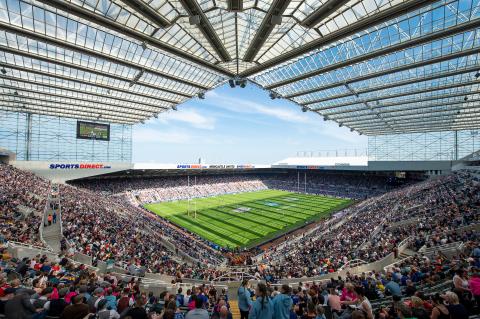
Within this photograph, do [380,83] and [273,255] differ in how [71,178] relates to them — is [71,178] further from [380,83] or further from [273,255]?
[380,83]

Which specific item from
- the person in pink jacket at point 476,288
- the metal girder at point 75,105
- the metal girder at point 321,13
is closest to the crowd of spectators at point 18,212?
the metal girder at point 75,105

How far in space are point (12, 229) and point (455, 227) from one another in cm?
2651

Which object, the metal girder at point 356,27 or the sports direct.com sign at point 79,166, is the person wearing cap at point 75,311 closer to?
the metal girder at point 356,27

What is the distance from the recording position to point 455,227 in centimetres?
1558

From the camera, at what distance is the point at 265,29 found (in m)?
16.5

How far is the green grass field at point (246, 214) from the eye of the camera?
3127cm

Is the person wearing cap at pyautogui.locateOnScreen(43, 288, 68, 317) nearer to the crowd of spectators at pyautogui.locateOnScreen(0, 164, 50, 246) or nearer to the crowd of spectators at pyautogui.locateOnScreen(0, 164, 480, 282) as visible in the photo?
the crowd of spectators at pyautogui.locateOnScreen(0, 164, 480, 282)

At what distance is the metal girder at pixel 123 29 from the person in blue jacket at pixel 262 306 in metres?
16.9

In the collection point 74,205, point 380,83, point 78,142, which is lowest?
point 74,205

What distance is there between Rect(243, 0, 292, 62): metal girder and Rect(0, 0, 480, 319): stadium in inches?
5.3

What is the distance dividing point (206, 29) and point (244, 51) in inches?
197

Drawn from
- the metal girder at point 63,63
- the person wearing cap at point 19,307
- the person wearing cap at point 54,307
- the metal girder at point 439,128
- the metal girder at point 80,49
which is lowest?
the person wearing cap at point 54,307

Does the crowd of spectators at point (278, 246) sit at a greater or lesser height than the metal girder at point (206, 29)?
lesser

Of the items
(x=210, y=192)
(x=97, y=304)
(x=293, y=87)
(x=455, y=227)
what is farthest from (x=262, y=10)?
(x=210, y=192)
